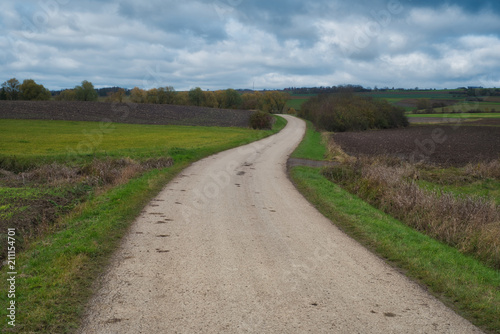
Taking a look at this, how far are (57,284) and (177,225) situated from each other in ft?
13.0

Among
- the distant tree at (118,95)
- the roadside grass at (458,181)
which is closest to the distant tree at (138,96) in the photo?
the distant tree at (118,95)

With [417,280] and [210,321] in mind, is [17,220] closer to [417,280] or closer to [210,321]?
[210,321]

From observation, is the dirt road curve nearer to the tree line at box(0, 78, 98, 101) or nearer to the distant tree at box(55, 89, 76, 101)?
the tree line at box(0, 78, 98, 101)

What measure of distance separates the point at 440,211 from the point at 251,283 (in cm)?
828

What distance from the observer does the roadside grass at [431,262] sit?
5895mm

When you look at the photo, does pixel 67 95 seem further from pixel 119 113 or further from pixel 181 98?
pixel 119 113

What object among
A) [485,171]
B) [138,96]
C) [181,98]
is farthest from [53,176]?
[138,96]

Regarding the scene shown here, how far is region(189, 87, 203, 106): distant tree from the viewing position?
11188 centimetres

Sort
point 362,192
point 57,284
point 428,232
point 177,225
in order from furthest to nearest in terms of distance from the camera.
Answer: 1. point 362,192
2. point 428,232
3. point 177,225
4. point 57,284

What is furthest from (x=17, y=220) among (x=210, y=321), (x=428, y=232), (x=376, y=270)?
(x=428, y=232)

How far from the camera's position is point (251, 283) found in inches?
251

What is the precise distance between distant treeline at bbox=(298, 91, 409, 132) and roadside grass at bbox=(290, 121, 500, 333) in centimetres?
5077

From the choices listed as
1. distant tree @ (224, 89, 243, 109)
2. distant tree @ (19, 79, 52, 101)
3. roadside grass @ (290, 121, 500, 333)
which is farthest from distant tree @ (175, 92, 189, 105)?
roadside grass @ (290, 121, 500, 333)

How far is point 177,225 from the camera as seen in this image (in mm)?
9750
